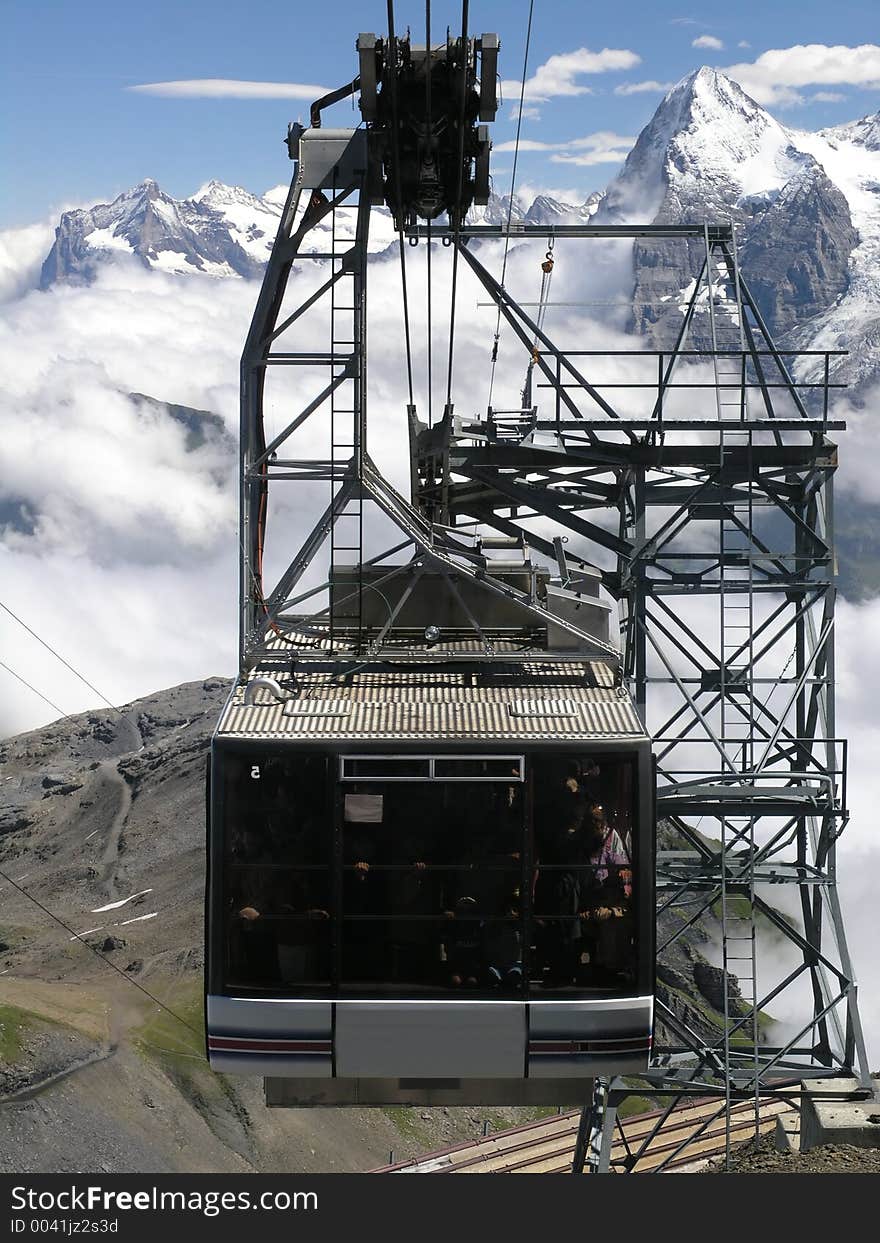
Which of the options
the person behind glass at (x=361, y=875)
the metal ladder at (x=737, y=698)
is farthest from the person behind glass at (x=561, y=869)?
the metal ladder at (x=737, y=698)

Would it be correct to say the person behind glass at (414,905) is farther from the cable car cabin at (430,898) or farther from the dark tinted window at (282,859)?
the dark tinted window at (282,859)

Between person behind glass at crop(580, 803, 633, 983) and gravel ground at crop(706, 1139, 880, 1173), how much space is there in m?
7.27

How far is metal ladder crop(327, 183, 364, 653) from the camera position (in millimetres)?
17844

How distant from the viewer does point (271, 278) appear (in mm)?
18500

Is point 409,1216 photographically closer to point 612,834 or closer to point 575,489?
point 612,834

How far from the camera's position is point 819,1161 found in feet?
69.1

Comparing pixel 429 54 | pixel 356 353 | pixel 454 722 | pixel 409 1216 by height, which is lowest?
pixel 409 1216

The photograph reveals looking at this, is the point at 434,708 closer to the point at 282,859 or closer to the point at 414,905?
the point at 414,905

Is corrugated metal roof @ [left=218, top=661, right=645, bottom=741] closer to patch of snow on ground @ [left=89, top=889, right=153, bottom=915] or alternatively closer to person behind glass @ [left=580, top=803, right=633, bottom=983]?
person behind glass @ [left=580, top=803, right=633, bottom=983]

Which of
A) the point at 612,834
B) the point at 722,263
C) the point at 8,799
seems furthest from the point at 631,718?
the point at 8,799

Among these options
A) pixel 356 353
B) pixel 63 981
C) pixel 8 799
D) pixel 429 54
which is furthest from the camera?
pixel 8 799

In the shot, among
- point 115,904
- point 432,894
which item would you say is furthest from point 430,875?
point 115,904

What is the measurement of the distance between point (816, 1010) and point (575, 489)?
9.14 metres

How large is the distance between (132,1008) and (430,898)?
59705mm
